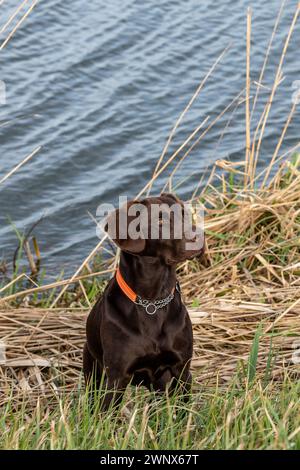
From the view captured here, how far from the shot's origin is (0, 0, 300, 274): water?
7.71 m

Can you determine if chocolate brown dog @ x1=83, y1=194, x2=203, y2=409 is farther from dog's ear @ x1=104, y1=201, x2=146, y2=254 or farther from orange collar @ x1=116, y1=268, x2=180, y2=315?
dog's ear @ x1=104, y1=201, x2=146, y2=254

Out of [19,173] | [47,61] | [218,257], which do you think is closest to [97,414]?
[218,257]

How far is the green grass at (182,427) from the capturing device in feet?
10.6

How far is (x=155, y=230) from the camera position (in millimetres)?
3768

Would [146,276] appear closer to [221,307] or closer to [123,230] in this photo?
[123,230]

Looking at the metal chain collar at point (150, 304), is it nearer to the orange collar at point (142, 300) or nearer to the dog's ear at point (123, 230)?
the orange collar at point (142, 300)

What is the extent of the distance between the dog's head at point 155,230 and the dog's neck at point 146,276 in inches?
5.7

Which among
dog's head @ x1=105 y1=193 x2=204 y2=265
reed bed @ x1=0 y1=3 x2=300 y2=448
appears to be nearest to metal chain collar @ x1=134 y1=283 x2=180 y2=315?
dog's head @ x1=105 y1=193 x2=204 y2=265

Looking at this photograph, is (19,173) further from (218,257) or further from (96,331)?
(96,331)

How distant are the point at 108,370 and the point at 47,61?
557 centimetres

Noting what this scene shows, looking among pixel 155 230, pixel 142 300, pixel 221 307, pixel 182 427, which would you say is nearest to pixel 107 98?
pixel 221 307

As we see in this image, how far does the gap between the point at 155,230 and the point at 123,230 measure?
133 mm

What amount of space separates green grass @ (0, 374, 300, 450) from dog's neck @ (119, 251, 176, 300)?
42 cm
